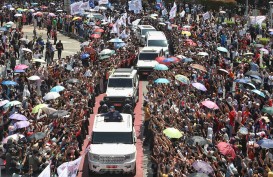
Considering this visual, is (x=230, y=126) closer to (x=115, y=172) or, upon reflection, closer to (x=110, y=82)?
(x=115, y=172)

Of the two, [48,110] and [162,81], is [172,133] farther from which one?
[162,81]

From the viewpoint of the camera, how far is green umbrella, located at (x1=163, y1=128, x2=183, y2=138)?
63.8 ft

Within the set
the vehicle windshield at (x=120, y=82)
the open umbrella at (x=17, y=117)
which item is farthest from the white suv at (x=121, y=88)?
the open umbrella at (x=17, y=117)

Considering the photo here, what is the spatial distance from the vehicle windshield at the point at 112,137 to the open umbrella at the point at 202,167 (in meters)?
4.43

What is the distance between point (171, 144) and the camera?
63.3ft

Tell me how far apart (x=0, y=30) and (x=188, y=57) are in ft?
53.4

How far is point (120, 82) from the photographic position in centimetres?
2891

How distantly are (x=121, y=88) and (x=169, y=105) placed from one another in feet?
15.6

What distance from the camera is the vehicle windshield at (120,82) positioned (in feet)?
94.5

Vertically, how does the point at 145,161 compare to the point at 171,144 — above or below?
below

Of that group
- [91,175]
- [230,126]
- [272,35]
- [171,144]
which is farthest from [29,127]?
[272,35]

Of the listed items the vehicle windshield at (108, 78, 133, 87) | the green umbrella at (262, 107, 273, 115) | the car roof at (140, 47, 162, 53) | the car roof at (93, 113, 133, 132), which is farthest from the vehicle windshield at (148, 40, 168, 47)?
the car roof at (93, 113, 133, 132)

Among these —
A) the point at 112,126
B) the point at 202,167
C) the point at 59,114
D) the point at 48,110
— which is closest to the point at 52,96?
the point at 48,110

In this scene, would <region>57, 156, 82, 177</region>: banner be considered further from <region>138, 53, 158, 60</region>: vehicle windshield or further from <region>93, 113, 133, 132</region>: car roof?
<region>138, 53, 158, 60</region>: vehicle windshield
